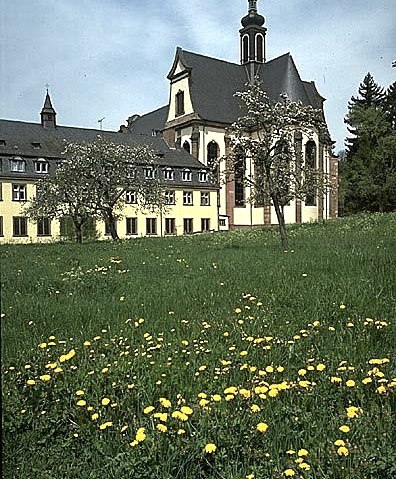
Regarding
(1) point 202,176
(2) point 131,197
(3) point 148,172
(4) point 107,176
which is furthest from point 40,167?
(1) point 202,176

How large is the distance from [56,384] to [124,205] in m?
17.5

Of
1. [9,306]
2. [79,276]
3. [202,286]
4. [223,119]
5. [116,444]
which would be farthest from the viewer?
[223,119]

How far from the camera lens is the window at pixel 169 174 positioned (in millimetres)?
28875

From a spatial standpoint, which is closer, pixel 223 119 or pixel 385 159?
pixel 385 159

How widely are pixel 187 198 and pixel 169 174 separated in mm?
1797

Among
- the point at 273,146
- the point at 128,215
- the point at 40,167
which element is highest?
the point at 273,146

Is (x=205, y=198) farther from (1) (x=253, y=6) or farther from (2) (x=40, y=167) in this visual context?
(1) (x=253, y=6)

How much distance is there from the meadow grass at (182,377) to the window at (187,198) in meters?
24.0

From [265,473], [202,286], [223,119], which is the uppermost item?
[223,119]

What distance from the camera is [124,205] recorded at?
63.8 feet

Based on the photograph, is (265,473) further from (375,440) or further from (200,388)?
(200,388)

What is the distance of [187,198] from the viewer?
28.6 meters

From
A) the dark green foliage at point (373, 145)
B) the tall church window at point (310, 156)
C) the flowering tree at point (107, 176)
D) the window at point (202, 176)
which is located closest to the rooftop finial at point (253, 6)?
the dark green foliage at point (373, 145)

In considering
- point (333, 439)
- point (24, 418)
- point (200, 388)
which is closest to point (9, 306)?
point (24, 418)
